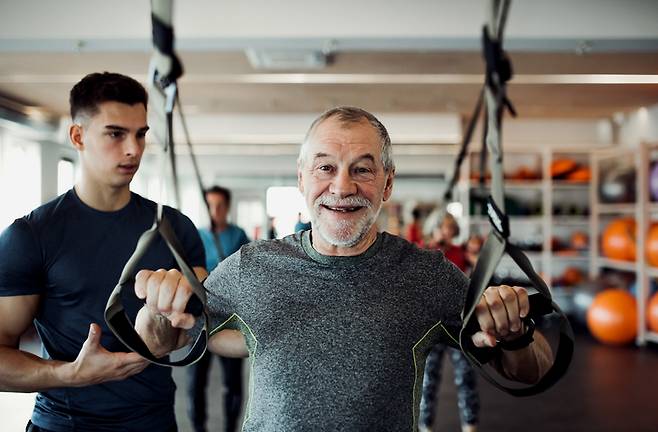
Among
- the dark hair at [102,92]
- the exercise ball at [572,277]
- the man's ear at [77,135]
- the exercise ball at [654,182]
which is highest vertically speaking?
the exercise ball at [654,182]

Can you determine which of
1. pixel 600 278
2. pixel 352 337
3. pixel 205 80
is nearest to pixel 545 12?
pixel 352 337

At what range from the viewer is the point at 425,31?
12.1 feet

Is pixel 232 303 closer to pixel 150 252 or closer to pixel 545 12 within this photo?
pixel 150 252

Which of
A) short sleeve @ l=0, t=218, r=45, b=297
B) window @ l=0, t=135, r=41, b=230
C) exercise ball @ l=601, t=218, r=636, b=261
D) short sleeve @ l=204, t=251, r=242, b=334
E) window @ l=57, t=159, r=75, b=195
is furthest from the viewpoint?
window @ l=57, t=159, r=75, b=195

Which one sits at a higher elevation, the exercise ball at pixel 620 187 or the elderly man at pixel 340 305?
the exercise ball at pixel 620 187

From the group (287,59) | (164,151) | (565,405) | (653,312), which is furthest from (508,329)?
(653,312)

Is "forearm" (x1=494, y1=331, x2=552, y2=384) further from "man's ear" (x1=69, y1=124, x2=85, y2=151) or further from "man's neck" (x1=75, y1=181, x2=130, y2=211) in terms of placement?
"man's ear" (x1=69, y1=124, x2=85, y2=151)

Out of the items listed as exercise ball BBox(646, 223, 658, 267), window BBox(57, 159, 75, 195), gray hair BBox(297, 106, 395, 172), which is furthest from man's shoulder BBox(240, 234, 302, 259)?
window BBox(57, 159, 75, 195)

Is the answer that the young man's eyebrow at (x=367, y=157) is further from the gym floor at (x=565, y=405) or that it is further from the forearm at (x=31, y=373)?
the gym floor at (x=565, y=405)

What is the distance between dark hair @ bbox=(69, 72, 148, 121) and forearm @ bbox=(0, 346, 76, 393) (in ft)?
2.26

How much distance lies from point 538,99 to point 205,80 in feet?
13.4

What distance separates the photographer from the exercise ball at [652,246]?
609cm

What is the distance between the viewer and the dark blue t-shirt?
152cm

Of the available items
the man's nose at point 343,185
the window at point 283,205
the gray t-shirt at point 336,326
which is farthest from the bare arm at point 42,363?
the window at point 283,205
